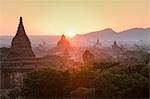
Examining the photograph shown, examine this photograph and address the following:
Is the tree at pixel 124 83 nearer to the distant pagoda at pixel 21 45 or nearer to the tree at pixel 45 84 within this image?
the tree at pixel 45 84

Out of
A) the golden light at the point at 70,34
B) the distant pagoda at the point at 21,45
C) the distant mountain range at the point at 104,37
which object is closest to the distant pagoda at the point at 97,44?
the distant mountain range at the point at 104,37

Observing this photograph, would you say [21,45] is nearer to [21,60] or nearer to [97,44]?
[21,60]

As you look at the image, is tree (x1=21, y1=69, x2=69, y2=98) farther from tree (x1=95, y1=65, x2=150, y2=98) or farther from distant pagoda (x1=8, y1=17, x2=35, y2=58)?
tree (x1=95, y1=65, x2=150, y2=98)

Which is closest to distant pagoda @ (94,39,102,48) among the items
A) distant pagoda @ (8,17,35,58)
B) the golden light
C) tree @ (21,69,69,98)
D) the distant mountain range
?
the distant mountain range

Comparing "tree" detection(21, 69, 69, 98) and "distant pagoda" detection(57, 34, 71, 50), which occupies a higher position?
"distant pagoda" detection(57, 34, 71, 50)

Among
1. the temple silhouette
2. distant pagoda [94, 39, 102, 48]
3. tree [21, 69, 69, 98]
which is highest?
distant pagoda [94, 39, 102, 48]

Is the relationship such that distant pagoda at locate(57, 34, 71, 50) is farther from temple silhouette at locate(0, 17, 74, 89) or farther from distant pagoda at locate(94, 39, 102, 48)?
distant pagoda at locate(94, 39, 102, 48)

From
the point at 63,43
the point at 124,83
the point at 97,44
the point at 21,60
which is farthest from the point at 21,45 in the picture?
the point at 124,83

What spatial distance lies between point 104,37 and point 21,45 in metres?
0.60

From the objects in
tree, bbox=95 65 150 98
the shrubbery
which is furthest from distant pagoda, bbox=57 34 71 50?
tree, bbox=95 65 150 98

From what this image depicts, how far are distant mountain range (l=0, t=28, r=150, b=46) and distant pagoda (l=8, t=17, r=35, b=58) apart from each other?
4 centimetres

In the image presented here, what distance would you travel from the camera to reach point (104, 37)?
3062 millimetres

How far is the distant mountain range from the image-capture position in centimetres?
306

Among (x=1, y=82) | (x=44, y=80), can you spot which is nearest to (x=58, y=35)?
(x=44, y=80)
